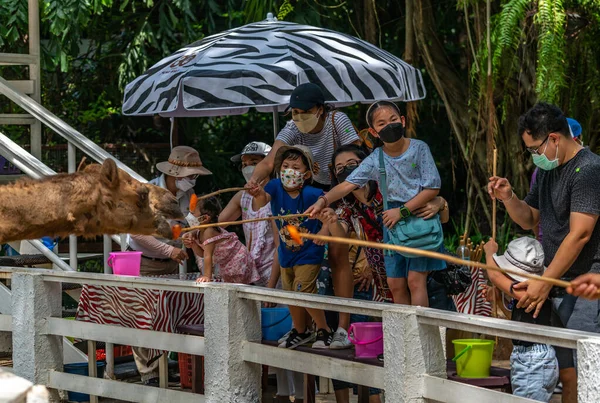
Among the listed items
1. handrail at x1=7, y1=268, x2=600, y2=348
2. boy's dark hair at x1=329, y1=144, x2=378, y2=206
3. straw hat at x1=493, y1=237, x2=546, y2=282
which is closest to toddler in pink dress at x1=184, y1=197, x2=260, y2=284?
handrail at x1=7, y1=268, x2=600, y2=348

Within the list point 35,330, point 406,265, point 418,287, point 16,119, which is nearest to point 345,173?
point 406,265

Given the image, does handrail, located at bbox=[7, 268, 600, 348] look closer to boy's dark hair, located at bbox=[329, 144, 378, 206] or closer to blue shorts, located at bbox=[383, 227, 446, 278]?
blue shorts, located at bbox=[383, 227, 446, 278]

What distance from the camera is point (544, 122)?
545 cm

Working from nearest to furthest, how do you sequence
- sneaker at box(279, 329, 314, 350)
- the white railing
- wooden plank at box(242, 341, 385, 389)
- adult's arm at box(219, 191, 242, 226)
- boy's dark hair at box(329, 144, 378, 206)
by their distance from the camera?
the white railing, wooden plank at box(242, 341, 385, 389), sneaker at box(279, 329, 314, 350), boy's dark hair at box(329, 144, 378, 206), adult's arm at box(219, 191, 242, 226)

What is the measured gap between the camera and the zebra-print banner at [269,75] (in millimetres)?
8164

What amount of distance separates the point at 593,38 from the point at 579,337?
665 cm

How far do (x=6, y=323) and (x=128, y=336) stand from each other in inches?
63.8

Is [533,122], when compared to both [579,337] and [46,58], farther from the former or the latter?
[46,58]

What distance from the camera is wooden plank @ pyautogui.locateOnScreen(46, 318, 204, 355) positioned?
23.4 feet

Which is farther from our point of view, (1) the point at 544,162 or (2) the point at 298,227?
(2) the point at 298,227

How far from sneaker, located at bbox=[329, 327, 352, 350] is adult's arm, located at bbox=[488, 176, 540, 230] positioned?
1.38 meters

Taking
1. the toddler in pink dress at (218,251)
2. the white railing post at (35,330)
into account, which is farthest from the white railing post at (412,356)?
the white railing post at (35,330)

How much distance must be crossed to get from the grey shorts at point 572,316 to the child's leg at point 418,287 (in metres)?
0.98

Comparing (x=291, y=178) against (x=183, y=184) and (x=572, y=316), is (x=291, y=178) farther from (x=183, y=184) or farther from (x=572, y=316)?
(x=572, y=316)
